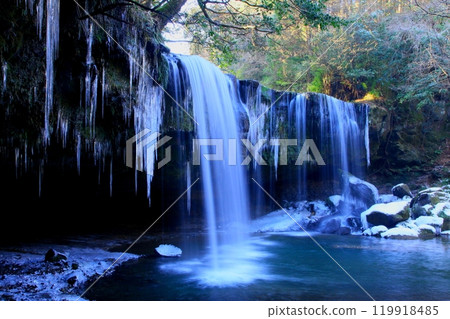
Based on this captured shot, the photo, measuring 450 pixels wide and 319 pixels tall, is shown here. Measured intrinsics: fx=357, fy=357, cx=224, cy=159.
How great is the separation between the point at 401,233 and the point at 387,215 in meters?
0.96

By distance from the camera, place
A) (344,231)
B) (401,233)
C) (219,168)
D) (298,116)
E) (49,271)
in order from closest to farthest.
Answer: (49,271) < (401,233) < (219,168) < (344,231) < (298,116)

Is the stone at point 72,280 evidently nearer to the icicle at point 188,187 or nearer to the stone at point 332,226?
the icicle at point 188,187

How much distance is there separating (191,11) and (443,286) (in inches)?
568

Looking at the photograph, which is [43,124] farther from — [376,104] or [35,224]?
[376,104]

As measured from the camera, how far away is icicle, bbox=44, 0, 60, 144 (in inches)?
241

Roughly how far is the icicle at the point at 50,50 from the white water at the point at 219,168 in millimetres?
3879

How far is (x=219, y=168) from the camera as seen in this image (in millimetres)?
11297

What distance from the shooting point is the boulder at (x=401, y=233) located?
33.6ft

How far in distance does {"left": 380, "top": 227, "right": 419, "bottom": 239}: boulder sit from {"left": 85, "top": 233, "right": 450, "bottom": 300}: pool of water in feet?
2.56

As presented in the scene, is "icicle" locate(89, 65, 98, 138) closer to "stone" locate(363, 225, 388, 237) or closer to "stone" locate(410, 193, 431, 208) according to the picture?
"stone" locate(363, 225, 388, 237)

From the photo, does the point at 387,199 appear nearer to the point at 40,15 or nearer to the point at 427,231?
the point at 427,231
